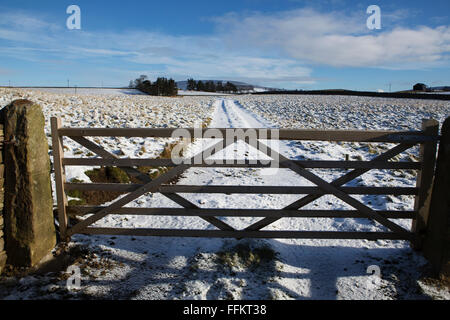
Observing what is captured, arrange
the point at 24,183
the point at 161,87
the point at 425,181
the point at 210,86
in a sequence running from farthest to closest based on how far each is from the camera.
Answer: the point at 210,86 → the point at 161,87 → the point at 425,181 → the point at 24,183

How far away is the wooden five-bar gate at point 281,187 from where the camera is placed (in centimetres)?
377

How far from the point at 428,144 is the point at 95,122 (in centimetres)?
1131

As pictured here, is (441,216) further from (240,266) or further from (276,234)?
(240,266)

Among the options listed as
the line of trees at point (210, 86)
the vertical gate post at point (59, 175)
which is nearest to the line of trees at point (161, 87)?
the line of trees at point (210, 86)

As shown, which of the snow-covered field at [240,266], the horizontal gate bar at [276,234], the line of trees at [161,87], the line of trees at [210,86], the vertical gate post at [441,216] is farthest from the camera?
the line of trees at [210,86]

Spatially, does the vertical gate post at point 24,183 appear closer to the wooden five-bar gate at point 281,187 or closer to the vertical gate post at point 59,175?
the vertical gate post at point 59,175

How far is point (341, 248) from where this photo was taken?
4.25m

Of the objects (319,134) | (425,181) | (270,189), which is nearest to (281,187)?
(270,189)

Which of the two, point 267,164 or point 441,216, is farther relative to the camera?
point 267,164

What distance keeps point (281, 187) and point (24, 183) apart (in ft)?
10.8

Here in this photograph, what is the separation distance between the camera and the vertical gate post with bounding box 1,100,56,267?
11.3 feet

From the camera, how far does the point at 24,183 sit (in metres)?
3.51
